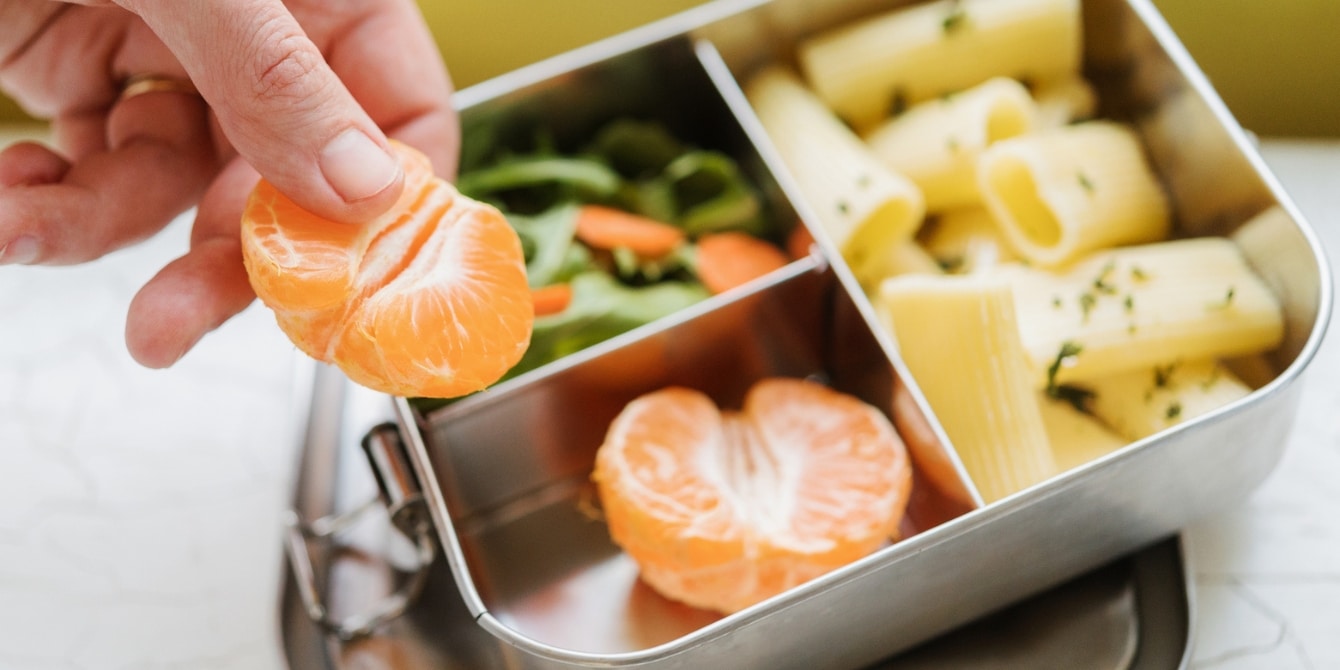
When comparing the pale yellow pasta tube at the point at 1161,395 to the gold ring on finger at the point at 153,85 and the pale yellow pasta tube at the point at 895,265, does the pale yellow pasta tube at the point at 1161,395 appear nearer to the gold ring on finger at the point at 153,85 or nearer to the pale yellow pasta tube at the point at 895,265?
the pale yellow pasta tube at the point at 895,265

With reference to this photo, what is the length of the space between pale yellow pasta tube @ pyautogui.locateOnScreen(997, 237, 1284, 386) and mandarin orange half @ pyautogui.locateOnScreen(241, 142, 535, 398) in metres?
0.61

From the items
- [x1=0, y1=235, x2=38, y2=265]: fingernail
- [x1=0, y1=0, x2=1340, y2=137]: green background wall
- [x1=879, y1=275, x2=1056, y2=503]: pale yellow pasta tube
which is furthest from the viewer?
[x1=0, y1=0, x2=1340, y2=137]: green background wall

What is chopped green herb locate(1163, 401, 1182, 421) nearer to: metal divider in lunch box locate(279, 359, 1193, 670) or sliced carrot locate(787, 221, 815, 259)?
metal divider in lunch box locate(279, 359, 1193, 670)

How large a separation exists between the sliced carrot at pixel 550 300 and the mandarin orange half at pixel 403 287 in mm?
329

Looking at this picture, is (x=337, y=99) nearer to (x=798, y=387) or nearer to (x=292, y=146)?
(x=292, y=146)

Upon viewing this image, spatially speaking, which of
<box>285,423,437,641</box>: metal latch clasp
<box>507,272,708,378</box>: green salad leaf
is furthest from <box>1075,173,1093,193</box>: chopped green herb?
<box>285,423,437,641</box>: metal latch clasp

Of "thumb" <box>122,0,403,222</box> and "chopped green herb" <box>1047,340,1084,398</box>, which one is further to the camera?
A: "chopped green herb" <box>1047,340,1084,398</box>

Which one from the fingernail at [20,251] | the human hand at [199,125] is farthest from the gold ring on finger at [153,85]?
the fingernail at [20,251]

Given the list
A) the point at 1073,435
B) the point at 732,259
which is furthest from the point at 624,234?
the point at 1073,435

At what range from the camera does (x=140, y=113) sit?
1.24m

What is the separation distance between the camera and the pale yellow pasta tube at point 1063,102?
1468mm

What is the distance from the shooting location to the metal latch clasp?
121 cm

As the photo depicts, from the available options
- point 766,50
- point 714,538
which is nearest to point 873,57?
point 766,50

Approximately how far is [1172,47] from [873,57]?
364mm
